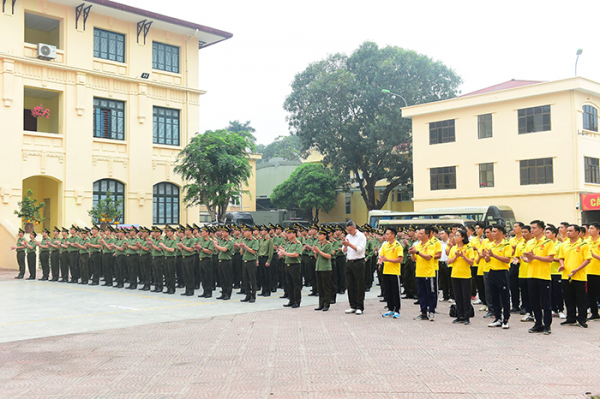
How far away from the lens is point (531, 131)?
30.3m

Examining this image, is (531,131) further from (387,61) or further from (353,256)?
(353,256)

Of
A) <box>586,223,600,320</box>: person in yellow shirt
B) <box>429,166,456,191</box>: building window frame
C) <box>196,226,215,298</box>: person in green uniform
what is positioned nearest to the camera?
<box>586,223,600,320</box>: person in yellow shirt

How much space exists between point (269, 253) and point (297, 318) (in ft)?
12.4

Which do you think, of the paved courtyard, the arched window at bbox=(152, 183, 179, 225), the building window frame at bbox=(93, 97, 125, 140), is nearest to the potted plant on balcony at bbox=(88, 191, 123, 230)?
the arched window at bbox=(152, 183, 179, 225)

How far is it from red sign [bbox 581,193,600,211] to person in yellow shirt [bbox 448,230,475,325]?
20154mm

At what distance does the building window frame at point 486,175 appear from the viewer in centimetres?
3184

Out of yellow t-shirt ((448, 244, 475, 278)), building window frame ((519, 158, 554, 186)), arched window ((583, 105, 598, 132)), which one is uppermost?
arched window ((583, 105, 598, 132))

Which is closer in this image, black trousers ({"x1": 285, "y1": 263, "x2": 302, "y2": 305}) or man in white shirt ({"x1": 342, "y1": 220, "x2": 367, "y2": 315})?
man in white shirt ({"x1": 342, "y1": 220, "x2": 367, "y2": 315})

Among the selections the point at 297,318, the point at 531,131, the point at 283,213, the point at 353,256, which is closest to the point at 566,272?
the point at 353,256

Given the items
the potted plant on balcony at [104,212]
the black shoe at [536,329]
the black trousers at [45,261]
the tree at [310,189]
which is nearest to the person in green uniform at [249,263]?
the black shoe at [536,329]

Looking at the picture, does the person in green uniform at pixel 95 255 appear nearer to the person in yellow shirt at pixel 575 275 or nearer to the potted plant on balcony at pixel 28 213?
the potted plant on balcony at pixel 28 213

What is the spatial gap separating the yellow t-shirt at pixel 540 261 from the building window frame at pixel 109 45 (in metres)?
25.3

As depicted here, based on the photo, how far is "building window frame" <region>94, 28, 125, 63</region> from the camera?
1115 inches

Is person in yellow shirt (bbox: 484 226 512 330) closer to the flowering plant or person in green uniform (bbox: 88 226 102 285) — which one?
person in green uniform (bbox: 88 226 102 285)
